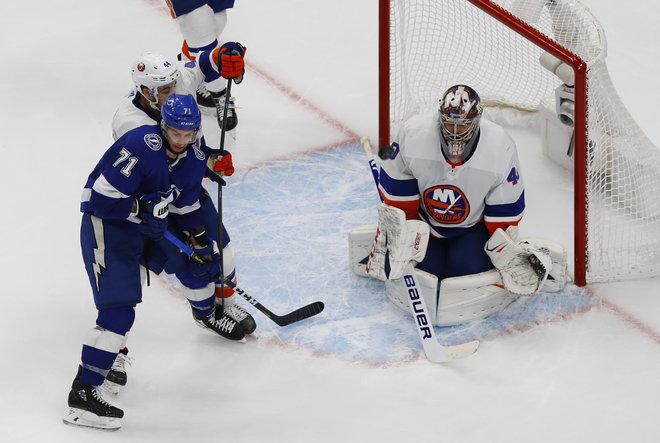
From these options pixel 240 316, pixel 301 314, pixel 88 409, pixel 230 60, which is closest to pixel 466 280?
pixel 301 314

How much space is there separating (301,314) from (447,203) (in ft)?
2.00

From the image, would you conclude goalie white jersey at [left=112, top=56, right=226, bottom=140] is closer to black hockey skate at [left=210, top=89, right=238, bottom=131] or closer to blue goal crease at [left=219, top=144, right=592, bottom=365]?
black hockey skate at [left=210, top=89, right=238, bottom=131]

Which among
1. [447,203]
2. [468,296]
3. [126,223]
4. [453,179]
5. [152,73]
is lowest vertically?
[468,296]

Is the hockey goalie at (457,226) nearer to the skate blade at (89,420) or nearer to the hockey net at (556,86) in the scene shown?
the hockey net at (556,86)

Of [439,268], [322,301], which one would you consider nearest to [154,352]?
[322,301]

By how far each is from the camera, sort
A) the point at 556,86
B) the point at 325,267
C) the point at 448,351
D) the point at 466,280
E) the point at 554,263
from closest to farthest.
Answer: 1. the point at 448,351
2. the point at 466,280
3. the point at 554,263
4. the point at 325,267
5. the point at 556,86

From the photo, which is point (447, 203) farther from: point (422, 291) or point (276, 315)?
point (276, 315)

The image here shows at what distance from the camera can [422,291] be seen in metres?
4.43

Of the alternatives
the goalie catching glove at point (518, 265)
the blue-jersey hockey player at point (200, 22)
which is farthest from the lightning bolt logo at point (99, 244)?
the blue-jersey hockey player at point (200, 22)

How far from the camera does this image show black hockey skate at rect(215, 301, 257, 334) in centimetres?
439

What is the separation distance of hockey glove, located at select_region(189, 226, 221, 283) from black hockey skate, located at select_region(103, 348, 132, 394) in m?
0.34

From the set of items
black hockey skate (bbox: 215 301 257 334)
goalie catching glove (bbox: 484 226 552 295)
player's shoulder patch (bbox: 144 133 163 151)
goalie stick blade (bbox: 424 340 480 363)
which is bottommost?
goalie stick blade (bbox: 424 340 480 363)

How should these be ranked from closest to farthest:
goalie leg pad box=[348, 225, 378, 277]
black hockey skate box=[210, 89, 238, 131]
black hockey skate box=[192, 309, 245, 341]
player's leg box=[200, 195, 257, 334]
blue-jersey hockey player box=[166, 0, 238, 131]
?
player's leg box=[200, 195, 257, 334] → black hockey skate box=[192, 309, 245, 341] → goalie leg pad box=[348, 225, 378, 277] → blue-jersey hockey player box=[166, 0, 238, 131] → black hockey skate box=[210, 89, 238, 131]

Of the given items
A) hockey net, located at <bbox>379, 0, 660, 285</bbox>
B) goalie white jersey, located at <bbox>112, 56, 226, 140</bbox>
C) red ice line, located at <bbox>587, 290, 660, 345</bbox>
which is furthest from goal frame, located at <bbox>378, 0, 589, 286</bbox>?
goalie white jersey, located at <bbox>112, 56, 226, 140</bbox>
